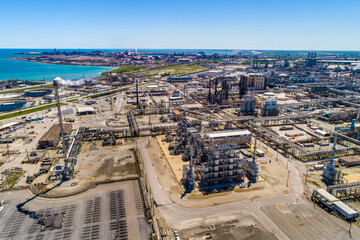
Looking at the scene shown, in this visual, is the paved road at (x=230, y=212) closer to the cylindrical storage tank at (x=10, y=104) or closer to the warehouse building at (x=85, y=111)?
the warehouse building at (x=85, y=111)

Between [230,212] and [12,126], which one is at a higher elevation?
[12,126]

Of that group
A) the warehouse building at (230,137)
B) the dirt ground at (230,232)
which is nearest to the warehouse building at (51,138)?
the warehouse building at (230,137)

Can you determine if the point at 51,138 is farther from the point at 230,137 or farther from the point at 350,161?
the point at 350,161

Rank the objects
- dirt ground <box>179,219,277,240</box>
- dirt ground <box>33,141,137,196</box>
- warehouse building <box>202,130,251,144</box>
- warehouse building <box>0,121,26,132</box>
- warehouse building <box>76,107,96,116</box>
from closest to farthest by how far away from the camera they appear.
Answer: dirt ground <box>179,219,277,240</box>
dirt ground <box>33,141,137,196</box>
warehouse building <box>202,130,251,144</box>
warehouse building <box>0,121,26,132</box>
warehouse building <box>76,107,96,116</box>

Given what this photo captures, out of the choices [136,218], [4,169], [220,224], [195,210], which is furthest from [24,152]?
[220,224]

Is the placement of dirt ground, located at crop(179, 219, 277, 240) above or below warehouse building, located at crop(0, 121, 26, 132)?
below

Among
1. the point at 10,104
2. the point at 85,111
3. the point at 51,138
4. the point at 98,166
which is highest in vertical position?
the point at 10,104

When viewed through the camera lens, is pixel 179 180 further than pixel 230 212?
Yes

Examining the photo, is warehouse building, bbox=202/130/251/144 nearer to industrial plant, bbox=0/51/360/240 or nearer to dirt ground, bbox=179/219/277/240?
industrial plant, bbox=0/51/360/240

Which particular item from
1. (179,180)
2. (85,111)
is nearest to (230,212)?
(179,180)

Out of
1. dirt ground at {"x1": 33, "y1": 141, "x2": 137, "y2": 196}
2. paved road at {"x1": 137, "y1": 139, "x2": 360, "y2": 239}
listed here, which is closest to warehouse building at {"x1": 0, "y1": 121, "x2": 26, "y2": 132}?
dirt ground at {"x1": 33, "y1": 141, "x2": 137, "y2": 196}

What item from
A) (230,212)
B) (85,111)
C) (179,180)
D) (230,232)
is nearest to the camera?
(230,232)
